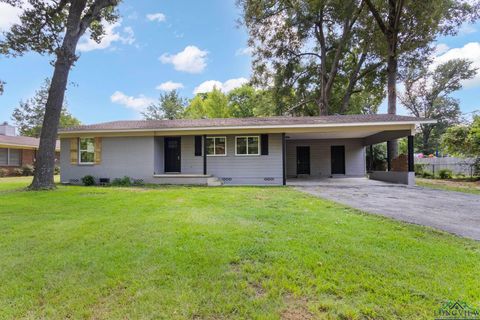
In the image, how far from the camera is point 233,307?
2279mm

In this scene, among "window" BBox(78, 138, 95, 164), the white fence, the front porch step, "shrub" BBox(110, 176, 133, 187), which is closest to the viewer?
the front porch step

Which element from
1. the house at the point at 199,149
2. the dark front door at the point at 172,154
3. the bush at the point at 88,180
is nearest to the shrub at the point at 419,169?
the house at the point at 199,149

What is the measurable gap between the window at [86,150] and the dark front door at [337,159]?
537 inches

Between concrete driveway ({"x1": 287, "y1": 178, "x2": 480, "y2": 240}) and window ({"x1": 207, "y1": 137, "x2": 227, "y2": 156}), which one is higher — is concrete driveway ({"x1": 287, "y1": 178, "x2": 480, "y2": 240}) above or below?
below

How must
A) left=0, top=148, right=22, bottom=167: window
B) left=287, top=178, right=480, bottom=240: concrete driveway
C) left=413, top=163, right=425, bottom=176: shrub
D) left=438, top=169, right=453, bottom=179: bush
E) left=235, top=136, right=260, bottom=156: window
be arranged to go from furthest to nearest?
Answer: 1. left=0, top=148, right=22, bottom=167: window
2. left=413, top=163, right=425, bottom=176: shrub
3. left=438, top=169, right=453, bottom=179: bush
4. left=235, top=136, right=260, bottom=156: window
5. left=287, top=178, right=480, bottom=240: concrete driveway

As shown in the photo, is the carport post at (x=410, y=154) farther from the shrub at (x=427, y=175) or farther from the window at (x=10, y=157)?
the window at (x=10, y=157)

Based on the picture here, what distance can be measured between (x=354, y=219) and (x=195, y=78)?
103ft

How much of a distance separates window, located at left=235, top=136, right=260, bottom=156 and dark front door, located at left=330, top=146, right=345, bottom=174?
6512mm

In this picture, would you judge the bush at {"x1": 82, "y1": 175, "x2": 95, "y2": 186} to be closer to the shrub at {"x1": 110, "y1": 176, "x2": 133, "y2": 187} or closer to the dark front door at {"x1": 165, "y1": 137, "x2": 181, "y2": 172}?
the shrub at {"x1": 110, "y1": 176, "x2": 133, "y2": 187}

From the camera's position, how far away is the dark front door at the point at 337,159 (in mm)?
17047

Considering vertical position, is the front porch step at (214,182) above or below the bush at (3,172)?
below

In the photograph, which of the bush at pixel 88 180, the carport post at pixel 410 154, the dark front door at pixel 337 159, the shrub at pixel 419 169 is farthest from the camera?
the shrub at pixel 419 169

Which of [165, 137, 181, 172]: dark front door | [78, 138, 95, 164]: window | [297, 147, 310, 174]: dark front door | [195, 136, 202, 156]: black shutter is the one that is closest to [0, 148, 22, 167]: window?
[78, 138, 95, 164]: window

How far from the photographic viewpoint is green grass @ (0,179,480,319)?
2.29m
